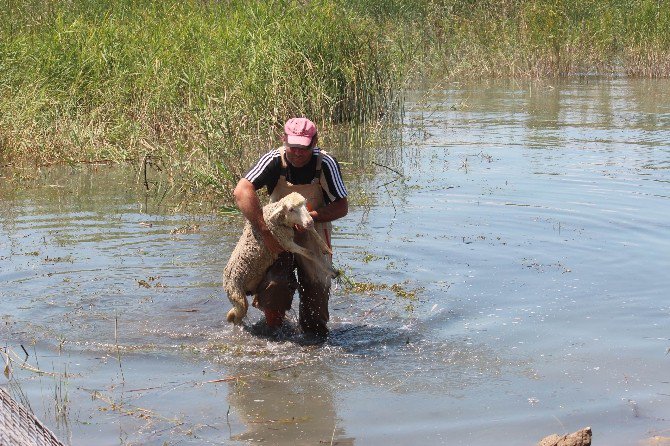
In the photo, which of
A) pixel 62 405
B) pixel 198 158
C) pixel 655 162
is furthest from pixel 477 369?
pixel 655 162

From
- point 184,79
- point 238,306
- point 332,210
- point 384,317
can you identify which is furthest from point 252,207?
point 184,79

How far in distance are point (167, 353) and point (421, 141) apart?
8.77 meters

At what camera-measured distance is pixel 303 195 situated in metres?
6.31

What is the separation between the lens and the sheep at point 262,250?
19.6 ft

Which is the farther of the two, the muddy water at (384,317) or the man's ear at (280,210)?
the man's ear at (280,210)

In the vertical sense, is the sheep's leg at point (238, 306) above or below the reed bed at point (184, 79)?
below

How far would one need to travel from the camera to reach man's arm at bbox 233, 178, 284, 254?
612 centimetres

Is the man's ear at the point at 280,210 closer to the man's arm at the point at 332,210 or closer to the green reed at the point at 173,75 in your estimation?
the man's arm at the point at 332,210

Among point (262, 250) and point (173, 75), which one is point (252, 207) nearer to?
point (262, 250)

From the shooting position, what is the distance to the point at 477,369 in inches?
239

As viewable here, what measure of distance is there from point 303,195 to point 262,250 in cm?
41

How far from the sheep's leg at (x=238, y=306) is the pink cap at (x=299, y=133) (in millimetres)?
1100

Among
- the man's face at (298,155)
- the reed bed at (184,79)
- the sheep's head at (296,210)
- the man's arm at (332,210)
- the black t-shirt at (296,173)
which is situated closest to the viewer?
the sheep's head at (296,210)

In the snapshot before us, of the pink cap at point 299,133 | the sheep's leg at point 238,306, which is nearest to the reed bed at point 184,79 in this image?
the sheep's leg at point 238,306
